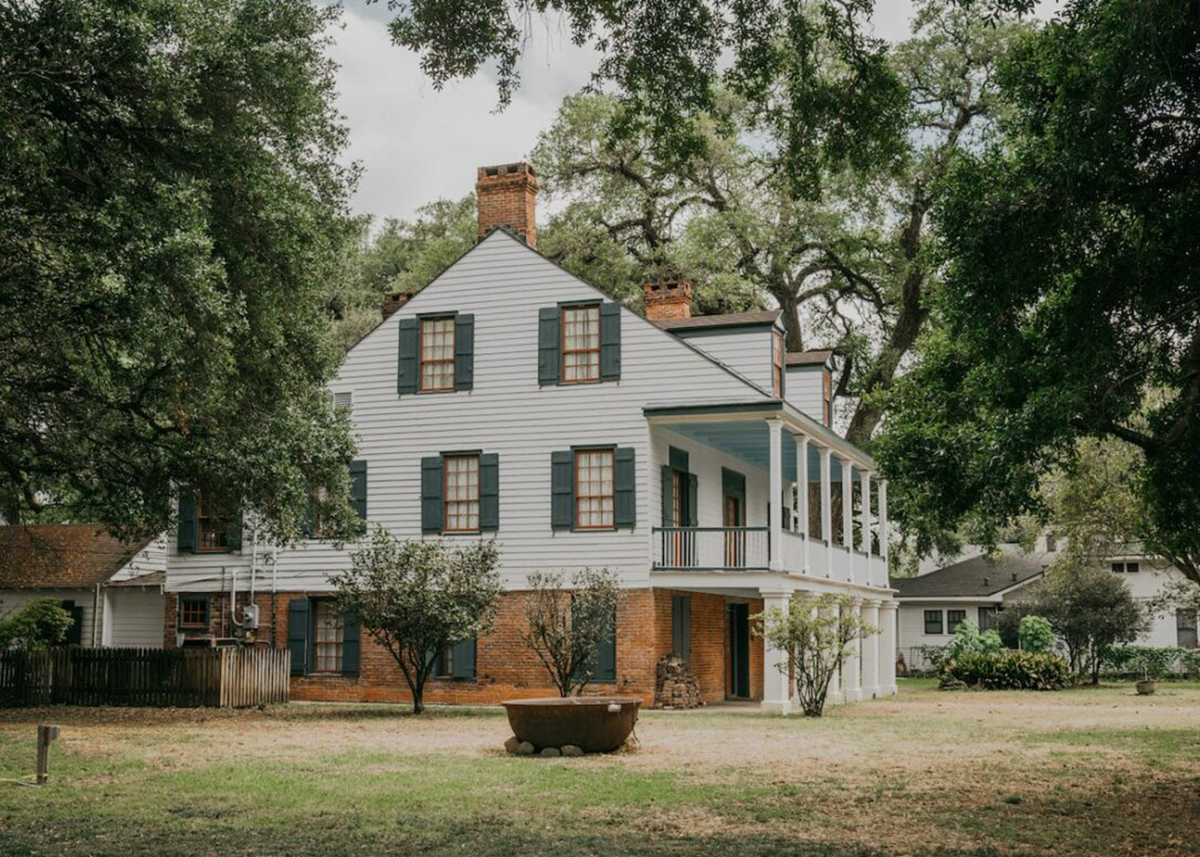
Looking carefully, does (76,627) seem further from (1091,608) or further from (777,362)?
(1091,608)

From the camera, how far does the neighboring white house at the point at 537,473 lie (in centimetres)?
2570

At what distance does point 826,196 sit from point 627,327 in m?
13.7

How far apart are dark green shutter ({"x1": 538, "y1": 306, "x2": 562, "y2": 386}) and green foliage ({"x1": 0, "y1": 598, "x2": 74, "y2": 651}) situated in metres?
11.0

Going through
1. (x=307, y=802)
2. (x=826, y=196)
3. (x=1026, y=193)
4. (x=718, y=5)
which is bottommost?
(x=307, y=802)

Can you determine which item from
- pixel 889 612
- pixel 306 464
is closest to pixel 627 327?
pixel 306 464

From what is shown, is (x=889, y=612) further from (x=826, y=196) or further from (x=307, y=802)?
(x=307, y=802)

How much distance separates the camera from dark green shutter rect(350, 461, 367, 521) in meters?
27.8

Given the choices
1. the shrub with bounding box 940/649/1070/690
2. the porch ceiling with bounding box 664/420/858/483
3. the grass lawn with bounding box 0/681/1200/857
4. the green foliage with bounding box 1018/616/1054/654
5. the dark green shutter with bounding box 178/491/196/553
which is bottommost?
the shrub with bounding box 940/649/1070/690

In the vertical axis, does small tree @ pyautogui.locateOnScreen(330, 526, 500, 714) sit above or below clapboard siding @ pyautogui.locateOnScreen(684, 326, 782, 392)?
below

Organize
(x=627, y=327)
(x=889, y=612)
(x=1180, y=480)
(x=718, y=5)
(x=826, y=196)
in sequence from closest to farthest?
(x=718, y=5) → (x=1180, y=480) → (x=627, y=327) → (x=889, y=612) → (x=826, y=196)

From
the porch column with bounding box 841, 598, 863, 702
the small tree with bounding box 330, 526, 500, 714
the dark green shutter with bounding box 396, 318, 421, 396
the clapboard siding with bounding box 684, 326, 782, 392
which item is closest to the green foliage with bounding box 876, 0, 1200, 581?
the small tree with bounding box 330, 526, 500, 714

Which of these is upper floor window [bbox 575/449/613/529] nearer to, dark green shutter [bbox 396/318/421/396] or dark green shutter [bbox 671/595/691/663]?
dark green shutter [bbox 671/595/691/663]

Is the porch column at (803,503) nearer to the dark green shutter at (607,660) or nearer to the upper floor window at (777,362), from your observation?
the upper floor window at (777,362)

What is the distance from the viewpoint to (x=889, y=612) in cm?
3422
